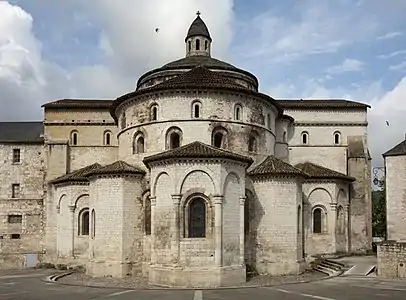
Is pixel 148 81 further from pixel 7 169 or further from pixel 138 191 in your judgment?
pixel 7 169

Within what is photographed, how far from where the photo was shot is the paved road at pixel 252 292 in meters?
22.0

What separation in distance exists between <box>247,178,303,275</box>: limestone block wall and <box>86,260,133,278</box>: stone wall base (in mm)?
6986

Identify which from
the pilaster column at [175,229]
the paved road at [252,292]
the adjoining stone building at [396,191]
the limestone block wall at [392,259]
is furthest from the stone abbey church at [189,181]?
the limestone block wall at [392,259]

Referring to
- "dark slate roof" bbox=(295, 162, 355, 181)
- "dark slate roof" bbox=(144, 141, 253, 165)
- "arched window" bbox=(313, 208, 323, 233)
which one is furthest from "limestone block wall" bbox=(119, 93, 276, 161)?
"arched window" bbox=(313, 208, 323, 233)

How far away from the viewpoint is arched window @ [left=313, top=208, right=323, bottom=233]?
37562 millimetres

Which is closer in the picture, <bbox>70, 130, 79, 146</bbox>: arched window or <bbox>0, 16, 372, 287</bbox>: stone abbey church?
<bbox>0, 16, 372, 287</bbox>: stone abbey church

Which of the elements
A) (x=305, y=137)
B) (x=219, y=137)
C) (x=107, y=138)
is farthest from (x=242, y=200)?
(x=107, y=138)

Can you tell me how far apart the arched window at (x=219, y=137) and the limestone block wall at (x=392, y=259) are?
1010 centimetres

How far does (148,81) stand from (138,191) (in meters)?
10.5

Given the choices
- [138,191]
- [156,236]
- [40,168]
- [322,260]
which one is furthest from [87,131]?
[322,260]

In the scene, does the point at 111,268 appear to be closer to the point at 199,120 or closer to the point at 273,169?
the point at 199,120

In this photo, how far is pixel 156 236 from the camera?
27656mm

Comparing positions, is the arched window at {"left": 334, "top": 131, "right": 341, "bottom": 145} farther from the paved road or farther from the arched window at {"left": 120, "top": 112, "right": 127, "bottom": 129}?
the paved road

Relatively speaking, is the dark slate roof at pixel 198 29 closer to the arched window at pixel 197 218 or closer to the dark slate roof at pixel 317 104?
the dark slate roof at pixel 317 104
